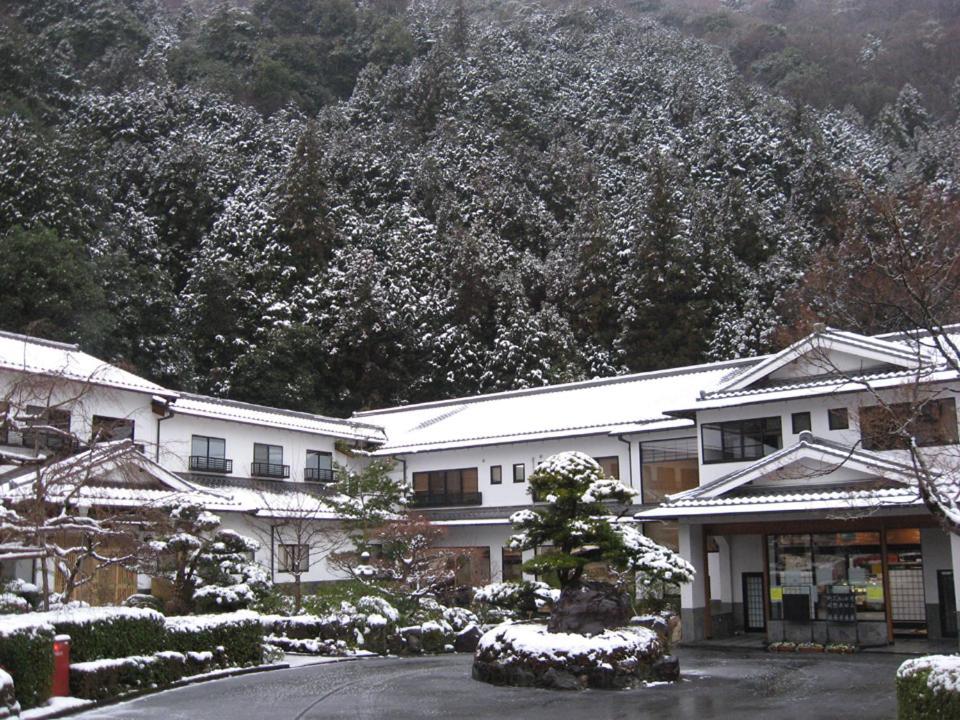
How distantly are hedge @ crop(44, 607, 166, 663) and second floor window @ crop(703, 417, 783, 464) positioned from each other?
1602 cm

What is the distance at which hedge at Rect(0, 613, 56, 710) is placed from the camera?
42.2 feet

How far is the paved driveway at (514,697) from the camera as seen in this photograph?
44.0ft

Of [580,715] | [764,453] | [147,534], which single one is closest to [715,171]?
[764,453]

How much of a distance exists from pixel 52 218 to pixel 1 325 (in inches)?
304

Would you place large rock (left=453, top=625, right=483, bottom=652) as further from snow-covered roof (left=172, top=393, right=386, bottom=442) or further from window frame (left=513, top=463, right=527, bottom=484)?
snow-covered roof (left=172, top=393, right=386, bottom=442)

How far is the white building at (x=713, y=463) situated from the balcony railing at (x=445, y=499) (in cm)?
8

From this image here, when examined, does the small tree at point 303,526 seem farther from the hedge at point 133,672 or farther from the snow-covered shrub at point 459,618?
the hedge at point 133,672

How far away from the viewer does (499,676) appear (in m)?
16.9

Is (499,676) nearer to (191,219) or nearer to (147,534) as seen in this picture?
(147,534)

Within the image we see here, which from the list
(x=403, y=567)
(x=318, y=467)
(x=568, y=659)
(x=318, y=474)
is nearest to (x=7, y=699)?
(x=568, y=659)

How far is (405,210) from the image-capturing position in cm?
5678

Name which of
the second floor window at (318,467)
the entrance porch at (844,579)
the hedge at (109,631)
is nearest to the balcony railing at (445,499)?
the second floor window at (318,467)

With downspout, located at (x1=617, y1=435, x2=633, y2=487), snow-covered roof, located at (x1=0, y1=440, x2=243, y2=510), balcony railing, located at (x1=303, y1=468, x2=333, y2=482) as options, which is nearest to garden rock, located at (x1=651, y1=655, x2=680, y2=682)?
snow-covered roof, located at (x1=0, y1=440, x2=243, y2=510)

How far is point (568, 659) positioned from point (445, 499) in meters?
19.6
